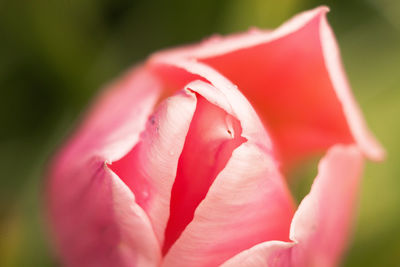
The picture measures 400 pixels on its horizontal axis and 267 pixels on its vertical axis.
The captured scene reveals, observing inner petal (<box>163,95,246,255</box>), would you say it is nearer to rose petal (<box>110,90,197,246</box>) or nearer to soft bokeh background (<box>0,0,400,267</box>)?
rose petal (<box>110,90,197,246</box>)

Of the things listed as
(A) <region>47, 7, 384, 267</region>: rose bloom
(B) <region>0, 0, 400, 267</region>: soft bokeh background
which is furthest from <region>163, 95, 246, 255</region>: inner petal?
(B) <region>0, 0, 400, 267</region>: soft bokeh background

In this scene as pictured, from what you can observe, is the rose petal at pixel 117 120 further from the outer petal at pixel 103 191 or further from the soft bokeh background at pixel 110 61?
the soft bokeh background at pixel 110 61

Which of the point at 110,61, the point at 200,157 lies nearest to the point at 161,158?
the point at 200,157

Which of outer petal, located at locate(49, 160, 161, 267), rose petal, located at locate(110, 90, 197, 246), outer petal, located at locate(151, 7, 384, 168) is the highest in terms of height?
outer petal, located at locate(151, 7, 384, 168)

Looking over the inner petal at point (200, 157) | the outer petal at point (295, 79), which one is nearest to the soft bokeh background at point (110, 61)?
the outer petal at point (295, 79)

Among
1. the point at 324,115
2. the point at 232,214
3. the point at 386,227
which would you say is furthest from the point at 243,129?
the point at 386,227

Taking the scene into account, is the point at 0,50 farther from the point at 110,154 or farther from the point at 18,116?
the point at 110,154

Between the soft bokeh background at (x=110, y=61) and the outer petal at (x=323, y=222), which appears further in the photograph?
the soft bokeh background at (x=110, y=61)
